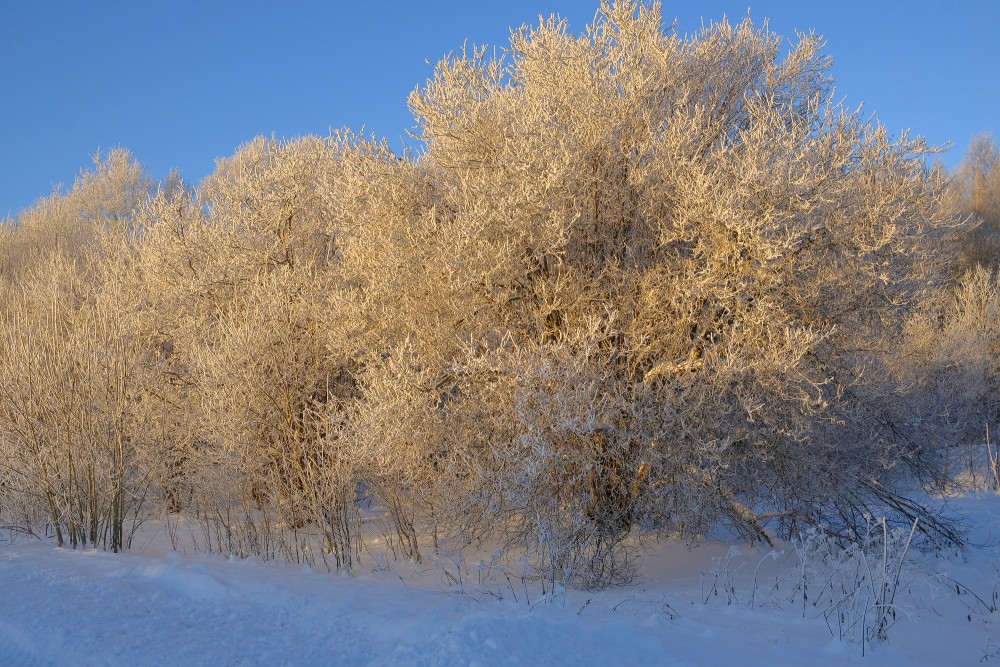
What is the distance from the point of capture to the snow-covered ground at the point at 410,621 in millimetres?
4004

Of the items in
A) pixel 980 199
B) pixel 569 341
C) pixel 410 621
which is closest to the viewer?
pixel 410 621

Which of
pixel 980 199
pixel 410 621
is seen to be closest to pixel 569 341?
pixel 410 621

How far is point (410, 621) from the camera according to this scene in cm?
435

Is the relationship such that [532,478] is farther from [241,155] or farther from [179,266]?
[241,155]

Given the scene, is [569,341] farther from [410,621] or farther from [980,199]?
[980,199]

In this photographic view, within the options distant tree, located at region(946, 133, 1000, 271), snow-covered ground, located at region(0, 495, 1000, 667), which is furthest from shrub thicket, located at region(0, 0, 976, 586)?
distant tree, located at region(946, 133, 1000, 271)

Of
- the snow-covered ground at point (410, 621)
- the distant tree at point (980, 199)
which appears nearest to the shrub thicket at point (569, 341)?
the snow-covered ground at point (410, 621)

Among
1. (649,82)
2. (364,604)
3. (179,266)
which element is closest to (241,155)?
(179,266)

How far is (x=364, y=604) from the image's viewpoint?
4977 millimetres

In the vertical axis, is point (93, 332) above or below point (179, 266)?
below

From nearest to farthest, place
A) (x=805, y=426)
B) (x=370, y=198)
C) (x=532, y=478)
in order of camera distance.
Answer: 1. (x=532, y=478)
2. (x=805, y=426)
3. (x=370, y=198)

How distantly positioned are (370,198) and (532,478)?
3.76 meters

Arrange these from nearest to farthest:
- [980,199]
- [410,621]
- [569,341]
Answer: [410,621] → [569,341] → [980,199]

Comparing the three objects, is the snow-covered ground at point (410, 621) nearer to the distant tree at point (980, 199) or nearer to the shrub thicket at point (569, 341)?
the shrub thicket at point (569, 341)
